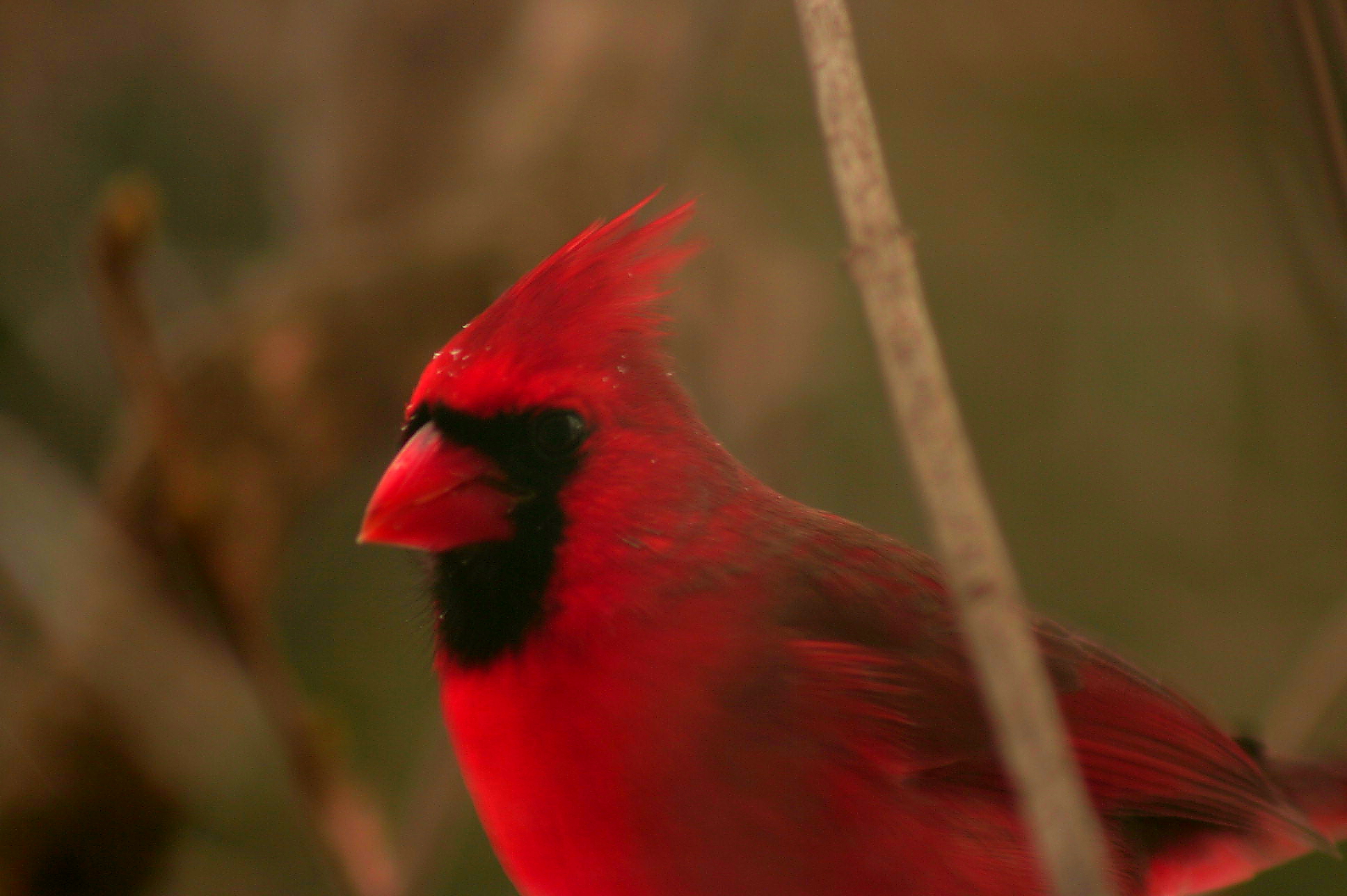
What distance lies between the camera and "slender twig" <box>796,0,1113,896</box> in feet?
2.26

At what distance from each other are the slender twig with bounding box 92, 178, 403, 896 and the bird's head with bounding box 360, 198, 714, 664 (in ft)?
2.26

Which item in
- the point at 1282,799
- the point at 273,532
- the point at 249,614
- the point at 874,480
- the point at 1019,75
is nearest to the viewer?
the point at 1282,799

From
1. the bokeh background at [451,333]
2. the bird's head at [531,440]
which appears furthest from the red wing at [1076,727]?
the bokeh background at [451,333]

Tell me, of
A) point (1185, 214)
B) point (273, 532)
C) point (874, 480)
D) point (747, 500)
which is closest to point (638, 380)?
point (747, 500)

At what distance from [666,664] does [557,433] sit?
0.84ft

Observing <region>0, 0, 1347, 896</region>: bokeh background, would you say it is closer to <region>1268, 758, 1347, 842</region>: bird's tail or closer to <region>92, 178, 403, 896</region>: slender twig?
<region>92, 178, 403, 896</region>: slender twig

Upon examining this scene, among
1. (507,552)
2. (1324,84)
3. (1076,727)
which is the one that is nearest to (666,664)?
(507,552)

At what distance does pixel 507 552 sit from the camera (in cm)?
129

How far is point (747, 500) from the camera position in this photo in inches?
55.5

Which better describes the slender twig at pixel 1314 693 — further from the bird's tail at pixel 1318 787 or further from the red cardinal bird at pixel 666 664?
the red cardinal bird at pixel 666 664

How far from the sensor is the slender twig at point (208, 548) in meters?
1.78

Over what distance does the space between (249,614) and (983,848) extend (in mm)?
1329

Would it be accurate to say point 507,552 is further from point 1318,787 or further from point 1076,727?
point 1318,787

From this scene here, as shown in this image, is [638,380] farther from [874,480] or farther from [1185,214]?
[1185,214]
